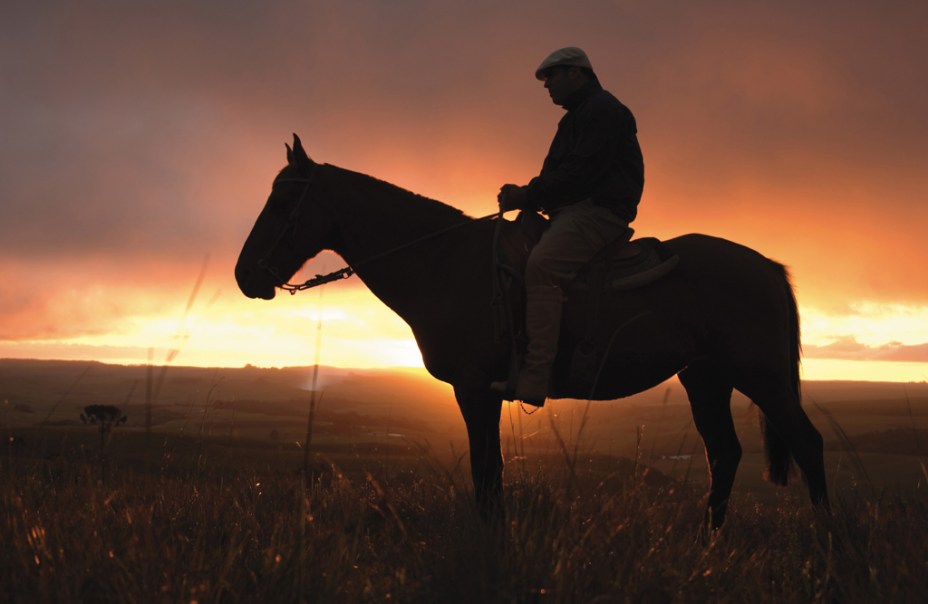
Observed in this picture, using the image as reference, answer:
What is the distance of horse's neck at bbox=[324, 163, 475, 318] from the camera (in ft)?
19.6

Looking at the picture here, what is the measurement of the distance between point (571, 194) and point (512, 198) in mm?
505

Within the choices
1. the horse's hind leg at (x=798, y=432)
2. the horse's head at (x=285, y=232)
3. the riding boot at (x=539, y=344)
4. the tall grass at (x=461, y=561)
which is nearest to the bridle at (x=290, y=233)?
the horse's head at (x=285, y=232)

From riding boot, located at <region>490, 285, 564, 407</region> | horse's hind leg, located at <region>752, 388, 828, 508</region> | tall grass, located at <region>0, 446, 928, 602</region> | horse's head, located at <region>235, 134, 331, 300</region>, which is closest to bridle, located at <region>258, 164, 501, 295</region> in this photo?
horse's head, located at <region>235, 134, 331, 300</region>

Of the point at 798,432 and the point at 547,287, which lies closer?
the point at 547,287

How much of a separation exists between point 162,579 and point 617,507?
2.25 meters

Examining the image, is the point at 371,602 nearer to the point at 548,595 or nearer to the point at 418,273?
the point at 548,595

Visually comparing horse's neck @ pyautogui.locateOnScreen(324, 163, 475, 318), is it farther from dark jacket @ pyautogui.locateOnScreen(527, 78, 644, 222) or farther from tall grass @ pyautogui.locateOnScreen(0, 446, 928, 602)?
tall grass @ pyautogui.locateOnScreen(0, 446, 928, 602)

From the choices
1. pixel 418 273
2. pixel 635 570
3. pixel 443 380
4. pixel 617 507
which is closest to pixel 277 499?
pixel 443 380

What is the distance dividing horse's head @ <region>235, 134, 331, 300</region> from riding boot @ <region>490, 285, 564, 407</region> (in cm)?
205

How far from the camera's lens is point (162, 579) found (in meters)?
2.97

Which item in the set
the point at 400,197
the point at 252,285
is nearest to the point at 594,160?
the point at 400,197

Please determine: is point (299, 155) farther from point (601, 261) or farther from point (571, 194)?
point (601, 261)

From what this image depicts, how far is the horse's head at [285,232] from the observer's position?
19.6 feet

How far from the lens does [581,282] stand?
19.1ft
